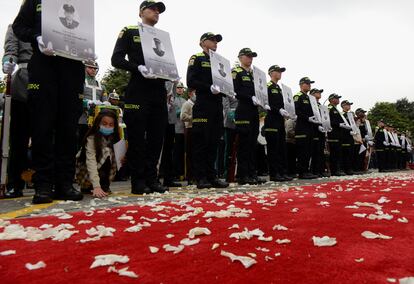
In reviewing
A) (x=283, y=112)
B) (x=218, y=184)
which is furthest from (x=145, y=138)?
(x=283, y=112)

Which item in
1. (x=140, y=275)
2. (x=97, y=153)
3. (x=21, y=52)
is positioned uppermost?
(x=21, y=52)

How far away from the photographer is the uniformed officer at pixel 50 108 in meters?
3.69

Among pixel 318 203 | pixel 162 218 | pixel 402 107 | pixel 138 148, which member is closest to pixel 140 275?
pixel 162 218

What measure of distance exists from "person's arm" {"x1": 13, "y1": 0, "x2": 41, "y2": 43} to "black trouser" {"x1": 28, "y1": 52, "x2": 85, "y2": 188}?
22cm

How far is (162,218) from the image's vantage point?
2629mm

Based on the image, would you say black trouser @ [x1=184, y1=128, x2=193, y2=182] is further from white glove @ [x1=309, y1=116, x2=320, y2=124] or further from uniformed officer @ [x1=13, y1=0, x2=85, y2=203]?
uniformed officer @ [x1=13, y1=0, x2=85, y2=203]

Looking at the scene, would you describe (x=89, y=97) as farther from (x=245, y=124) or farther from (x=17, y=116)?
(x=245, y=124)

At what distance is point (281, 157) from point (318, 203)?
4640 mm

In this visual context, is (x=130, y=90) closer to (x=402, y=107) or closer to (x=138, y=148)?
(x=138, y=148)

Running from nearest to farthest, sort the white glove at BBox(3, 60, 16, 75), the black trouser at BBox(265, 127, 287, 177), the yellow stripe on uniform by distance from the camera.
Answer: the yellow stripe on uniform < the white glove at BBox(3, 60, 16, 75) < the black trouser at BBox(265, 127, 287, 177)

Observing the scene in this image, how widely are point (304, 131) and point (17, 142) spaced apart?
20.2 ft

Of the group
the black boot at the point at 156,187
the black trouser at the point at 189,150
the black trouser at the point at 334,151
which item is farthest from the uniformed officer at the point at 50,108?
the black trouser at the point at 334,151

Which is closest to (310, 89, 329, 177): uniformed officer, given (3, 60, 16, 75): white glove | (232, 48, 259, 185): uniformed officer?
(232, 48, 259, 185): uniformed officer

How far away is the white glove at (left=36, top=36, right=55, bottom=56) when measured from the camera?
11.6 feet
